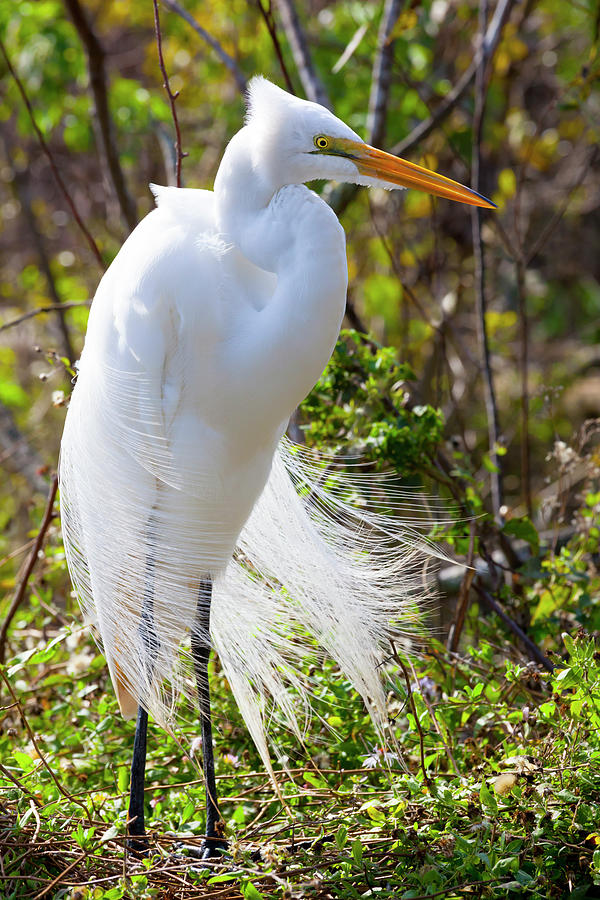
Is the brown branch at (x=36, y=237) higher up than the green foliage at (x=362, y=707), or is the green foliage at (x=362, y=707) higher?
the brown branch at (x=36, y=237)

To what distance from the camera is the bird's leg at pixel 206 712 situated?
1785 millimetres

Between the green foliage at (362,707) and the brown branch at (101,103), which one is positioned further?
the brown branch at (101,103)

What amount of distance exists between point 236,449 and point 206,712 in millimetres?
555

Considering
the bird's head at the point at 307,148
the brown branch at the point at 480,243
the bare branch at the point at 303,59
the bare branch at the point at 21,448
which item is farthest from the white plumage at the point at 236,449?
the bare branch at the point at 21,448

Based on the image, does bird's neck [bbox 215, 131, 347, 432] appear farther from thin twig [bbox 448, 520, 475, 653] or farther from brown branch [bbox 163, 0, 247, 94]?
brown branch [bbox 163, 0, 247, 94]

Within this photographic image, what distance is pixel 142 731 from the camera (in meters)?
1.81

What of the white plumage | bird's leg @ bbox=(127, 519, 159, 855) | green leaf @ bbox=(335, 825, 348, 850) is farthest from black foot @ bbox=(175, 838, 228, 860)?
green leaf @ bbox=(335, 825, 348, 850)

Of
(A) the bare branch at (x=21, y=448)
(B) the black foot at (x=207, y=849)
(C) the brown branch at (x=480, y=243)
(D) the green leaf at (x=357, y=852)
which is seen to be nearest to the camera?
(D) the green leaf at (x=357, y=852)

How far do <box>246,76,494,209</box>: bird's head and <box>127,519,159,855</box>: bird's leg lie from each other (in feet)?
2.35

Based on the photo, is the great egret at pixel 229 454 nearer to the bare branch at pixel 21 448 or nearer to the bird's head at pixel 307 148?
the bird's head at pixel 307 148

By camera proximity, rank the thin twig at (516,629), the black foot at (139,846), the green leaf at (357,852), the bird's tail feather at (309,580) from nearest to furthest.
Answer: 1. the green leaf at (357,852)
2. the black foot at (139,846)
3. the bird's tail feather at (309,580)
4. the thin twig at (516,629)

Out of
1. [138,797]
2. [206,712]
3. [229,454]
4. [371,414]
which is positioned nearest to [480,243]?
[371,414]

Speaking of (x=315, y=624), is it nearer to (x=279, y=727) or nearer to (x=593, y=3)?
(x=279, y=727)

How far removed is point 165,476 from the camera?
1738 mm
